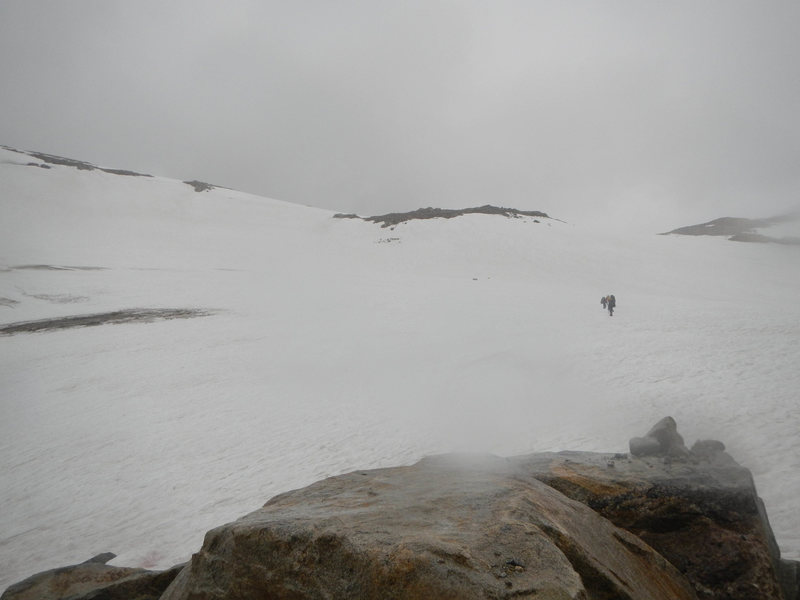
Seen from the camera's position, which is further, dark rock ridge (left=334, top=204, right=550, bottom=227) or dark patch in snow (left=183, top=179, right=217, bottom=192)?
dark patch in snow (left=183, top=179, right=217, bottom=192)

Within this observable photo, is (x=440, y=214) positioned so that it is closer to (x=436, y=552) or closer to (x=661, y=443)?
(x=661, y=443)

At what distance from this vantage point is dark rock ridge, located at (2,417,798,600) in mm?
2758

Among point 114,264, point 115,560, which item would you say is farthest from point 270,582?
point 114,264

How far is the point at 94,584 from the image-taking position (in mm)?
5047

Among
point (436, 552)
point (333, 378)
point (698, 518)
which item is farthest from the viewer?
point (333, 378)

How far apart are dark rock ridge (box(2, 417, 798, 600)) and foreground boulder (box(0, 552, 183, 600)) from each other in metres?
0.05

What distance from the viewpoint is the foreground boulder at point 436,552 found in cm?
268

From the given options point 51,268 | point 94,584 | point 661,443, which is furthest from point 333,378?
point 51,268

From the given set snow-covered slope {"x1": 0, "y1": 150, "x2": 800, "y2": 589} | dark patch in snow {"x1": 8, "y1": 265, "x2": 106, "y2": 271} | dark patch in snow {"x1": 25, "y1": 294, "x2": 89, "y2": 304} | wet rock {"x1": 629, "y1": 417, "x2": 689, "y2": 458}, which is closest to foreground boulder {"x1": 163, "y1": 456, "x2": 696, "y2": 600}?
wet rock {"x1": 629, "y1": 417, "x2": 689, "y2": 458}

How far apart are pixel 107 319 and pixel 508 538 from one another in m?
26.7

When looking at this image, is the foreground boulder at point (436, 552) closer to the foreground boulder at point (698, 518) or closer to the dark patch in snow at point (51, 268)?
the foreground boulder at point (698, 518)

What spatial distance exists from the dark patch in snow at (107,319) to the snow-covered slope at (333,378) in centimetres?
88

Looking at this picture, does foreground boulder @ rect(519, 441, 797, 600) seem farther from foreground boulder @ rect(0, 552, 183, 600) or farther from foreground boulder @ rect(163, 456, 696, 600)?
foreground boulder @ rect(0, 552, 183, 600)

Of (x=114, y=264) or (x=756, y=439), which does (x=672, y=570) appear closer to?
(x=756, y=439)
